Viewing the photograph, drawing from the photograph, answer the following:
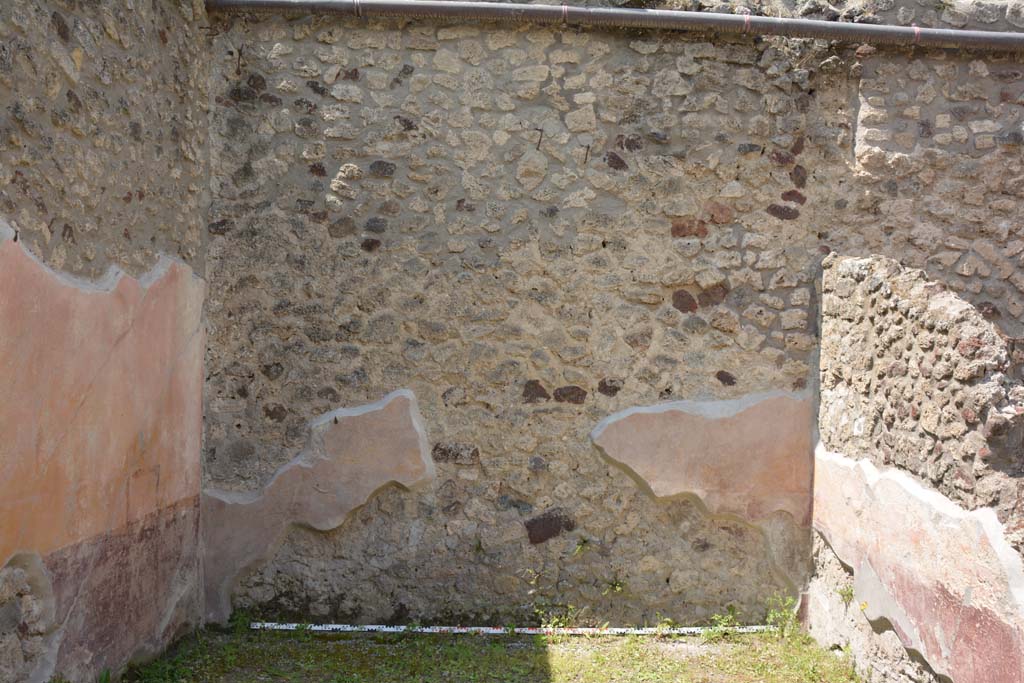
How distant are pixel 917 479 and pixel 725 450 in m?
1.11

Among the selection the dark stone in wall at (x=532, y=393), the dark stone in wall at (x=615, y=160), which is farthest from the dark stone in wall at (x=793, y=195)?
the dark stone in wall at (x=532, y=393)

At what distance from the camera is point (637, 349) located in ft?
14.1

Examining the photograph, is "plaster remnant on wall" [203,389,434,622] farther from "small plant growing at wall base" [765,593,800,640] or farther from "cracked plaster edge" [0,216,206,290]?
"small plant growing at wall base" [765,593,800,640]

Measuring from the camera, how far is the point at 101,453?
10.3 feet

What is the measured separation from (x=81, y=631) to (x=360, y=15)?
296 centimetres

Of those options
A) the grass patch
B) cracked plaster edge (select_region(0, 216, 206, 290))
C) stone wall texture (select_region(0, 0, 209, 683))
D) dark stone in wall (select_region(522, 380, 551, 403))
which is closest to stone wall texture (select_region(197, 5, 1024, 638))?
dark stone in wall (select_region(522, 380, 551, 403))

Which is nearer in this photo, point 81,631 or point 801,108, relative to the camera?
point 81,631

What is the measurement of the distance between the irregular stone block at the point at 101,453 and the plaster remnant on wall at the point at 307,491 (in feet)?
0.46

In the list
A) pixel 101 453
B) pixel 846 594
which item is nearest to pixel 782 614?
pixel 846 594

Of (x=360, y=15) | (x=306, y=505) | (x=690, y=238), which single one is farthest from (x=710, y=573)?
(x=360, y=15)

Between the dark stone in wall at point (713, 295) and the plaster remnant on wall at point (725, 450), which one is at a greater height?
the dark stone in wall at point (713, 295)

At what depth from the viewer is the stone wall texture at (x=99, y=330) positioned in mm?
2596

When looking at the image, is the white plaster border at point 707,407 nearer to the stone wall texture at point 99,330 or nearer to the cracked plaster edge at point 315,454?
the cracked plaster edge at point 315,454

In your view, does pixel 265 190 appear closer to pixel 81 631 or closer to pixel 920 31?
pixel 81 631
